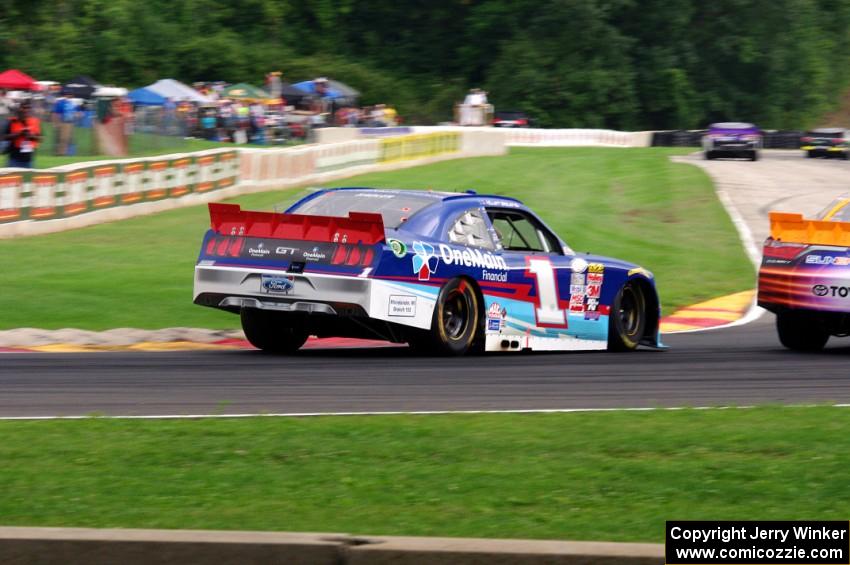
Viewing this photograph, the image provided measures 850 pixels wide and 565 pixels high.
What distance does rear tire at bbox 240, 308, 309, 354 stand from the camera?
40.3ft

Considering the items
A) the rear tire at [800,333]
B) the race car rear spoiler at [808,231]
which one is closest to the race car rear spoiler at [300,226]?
the race car rear spoiler at [808,231]

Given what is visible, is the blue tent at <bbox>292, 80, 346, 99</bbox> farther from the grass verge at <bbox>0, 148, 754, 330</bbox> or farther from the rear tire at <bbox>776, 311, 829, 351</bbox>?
the rear tire at <bbox>776, 311, 829, 351</bbox>

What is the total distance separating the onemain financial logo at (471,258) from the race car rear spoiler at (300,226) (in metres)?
0.65

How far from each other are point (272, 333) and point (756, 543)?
7.76 m

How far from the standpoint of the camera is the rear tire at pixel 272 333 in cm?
1228

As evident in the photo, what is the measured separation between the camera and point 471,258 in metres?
12.0

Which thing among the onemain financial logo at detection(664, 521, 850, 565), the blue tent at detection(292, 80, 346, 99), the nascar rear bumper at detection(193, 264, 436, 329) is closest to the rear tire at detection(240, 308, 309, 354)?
the nascar rear bumper at detection(193, 264, 436, 329)

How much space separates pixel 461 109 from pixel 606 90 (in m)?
17.7

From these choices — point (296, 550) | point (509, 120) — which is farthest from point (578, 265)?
point (509, 120)

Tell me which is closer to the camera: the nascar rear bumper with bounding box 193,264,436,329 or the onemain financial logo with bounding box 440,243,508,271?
the nascar rear bumper with bounding box 193,264,436,329

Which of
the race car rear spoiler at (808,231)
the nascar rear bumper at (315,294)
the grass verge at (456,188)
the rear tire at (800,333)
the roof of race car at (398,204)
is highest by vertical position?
the roof of race car at (398,204)

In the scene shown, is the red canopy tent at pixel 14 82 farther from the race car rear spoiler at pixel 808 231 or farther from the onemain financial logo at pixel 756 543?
the onemain financial logo at pixel 756 543

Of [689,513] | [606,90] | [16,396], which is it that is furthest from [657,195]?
[606,90]

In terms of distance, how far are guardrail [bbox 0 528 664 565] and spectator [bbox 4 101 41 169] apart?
21.7 meters
